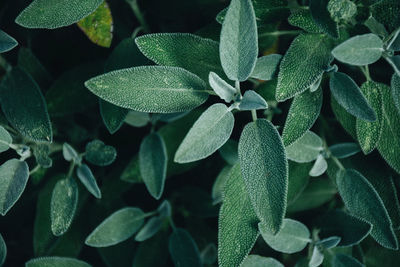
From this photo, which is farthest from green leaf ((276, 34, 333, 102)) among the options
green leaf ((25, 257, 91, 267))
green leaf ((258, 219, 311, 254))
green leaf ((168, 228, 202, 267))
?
green leaf ((25, 257, 91, 267))

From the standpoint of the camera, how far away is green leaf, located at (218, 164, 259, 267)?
0.64 meters

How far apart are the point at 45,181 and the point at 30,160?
10cm

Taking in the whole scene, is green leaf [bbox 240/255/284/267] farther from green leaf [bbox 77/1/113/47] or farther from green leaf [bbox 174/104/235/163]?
green leaf [bbox 77/1/113/47]

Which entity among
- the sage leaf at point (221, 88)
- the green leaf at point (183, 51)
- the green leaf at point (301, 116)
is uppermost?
the green leaf at point (183, 51)

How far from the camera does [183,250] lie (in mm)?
833

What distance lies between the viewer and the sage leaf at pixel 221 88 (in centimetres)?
63

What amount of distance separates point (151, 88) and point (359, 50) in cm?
30

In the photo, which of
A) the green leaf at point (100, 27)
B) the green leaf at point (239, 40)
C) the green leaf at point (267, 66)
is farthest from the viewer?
the green leaf at point (100, 27)

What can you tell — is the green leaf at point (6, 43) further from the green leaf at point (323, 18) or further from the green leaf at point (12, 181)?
the green leaf at point (323, 18)

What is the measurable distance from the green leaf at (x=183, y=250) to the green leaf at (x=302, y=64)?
0.37 metres

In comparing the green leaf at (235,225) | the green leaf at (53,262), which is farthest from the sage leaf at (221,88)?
the green leaf at (53,262)

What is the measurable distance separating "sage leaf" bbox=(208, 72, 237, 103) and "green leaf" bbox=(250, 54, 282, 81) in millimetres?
43

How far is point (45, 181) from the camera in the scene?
0.98 meters

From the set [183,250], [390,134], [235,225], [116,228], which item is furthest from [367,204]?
[116,228]
